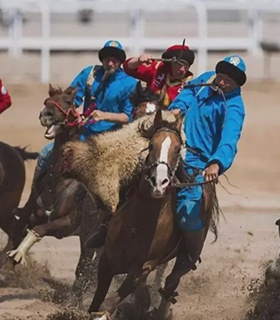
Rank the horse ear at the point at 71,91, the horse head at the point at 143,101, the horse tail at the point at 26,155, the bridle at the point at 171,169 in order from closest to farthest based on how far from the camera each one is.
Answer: the bridle at the point at 171,169 < the horse head at the point at 143,101 < the horse ear at the point at 71,91 < the horse tail at the point at 26,155

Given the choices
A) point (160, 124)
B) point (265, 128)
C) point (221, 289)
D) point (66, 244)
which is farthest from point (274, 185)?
point (160, 124)

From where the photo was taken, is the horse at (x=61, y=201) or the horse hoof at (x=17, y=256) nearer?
the horse hoof at (x=17, y=256)

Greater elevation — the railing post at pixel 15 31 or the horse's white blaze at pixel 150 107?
the horse's white blaze at pixel 150 107

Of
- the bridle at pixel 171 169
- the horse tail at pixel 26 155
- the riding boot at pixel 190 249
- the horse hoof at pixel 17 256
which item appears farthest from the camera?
the horse tail at pixel 26 155

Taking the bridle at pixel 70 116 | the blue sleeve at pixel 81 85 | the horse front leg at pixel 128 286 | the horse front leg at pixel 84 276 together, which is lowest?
the horse front leg at pixel 84 276

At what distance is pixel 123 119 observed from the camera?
27.7 ft

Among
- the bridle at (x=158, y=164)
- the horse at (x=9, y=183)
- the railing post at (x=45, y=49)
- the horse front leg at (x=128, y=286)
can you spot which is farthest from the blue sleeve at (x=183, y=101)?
the railing post at (x=45, y=49)

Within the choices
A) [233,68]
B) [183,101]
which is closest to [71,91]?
[183,101]

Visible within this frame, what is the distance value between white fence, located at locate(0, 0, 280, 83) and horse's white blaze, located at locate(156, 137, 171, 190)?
1553 centimetres

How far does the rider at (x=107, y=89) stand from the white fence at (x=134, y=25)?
12.9m

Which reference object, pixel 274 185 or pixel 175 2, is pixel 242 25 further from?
pixel 274 185

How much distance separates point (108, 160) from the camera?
6949 millimetres

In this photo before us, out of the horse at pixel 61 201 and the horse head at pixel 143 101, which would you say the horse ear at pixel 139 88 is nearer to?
the horse head at pixel 143 101

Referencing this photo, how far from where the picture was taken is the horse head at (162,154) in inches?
245
